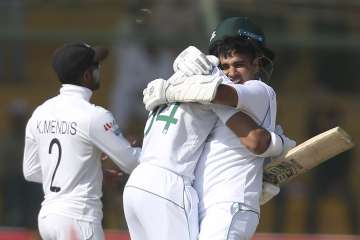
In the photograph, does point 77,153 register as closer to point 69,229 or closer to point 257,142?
point 69,229

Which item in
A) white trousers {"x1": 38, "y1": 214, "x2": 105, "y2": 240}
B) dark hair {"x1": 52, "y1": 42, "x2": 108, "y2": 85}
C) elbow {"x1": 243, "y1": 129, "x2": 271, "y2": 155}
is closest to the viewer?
elbow {"x1": 243, "y1": 129, "x2": 271, "y2": 155}

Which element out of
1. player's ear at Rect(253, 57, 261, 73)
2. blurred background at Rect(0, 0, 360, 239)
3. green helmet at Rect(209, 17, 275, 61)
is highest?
green helmet at Rect(209, 17, 275, 61)

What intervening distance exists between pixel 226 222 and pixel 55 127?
1446mm

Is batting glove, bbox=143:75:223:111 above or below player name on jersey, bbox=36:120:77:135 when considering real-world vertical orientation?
above

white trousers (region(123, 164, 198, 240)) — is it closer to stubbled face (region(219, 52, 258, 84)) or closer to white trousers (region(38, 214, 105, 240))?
stubbled face (region(219, 52, 258, 84))

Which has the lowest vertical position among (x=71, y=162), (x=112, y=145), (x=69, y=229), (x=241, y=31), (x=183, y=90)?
(x=69, y=229)

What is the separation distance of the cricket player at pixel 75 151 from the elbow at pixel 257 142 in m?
1.15

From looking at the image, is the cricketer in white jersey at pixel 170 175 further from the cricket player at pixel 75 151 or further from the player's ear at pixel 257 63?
the cricket player at pixel 75 151

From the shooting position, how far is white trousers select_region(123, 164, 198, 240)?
5023 millimetres

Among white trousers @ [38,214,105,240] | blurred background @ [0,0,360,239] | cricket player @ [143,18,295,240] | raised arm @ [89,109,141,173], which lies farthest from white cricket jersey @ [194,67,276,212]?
blurred background @ [0,0,360,239]

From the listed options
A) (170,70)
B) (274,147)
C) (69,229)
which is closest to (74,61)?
(69,229)

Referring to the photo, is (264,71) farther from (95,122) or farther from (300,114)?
(300,114)

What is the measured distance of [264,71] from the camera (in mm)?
5441

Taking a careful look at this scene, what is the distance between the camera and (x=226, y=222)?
4.99m
